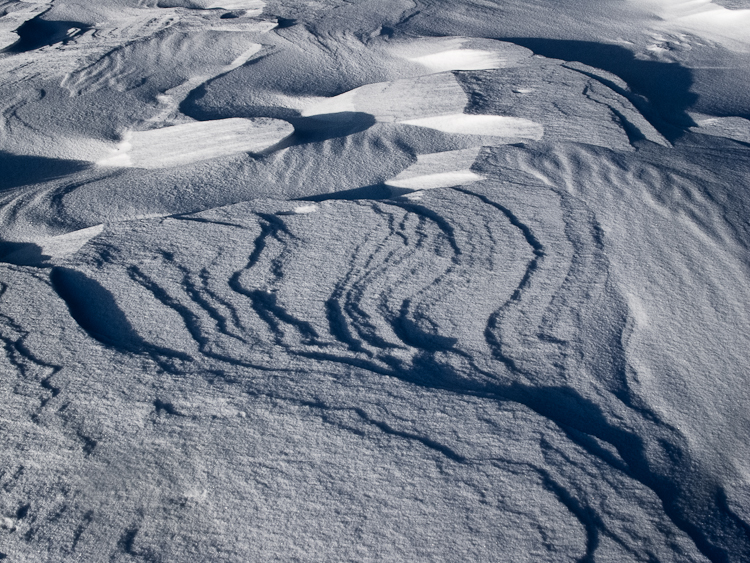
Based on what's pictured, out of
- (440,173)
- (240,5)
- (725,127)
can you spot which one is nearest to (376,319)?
(440,173)

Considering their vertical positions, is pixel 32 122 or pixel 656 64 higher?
pixel 656 64

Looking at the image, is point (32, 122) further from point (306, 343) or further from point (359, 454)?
point (359, 454)

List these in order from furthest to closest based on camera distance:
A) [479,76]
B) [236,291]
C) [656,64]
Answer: [656,64] → [479,76] → [236,291]

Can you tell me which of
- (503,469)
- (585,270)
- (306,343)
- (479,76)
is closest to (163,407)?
(306,343)

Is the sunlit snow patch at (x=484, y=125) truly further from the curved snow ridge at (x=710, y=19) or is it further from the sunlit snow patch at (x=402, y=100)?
the curved snow ridge at (x=710, y=19)

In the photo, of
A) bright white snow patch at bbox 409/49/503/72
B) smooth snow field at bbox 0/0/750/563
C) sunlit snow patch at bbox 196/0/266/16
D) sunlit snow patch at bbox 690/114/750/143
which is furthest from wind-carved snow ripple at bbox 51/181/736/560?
sunlit snow patch at bbox 196/0/266/16

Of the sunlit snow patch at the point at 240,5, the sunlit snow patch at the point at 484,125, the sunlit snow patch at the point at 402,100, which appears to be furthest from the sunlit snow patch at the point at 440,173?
the sunlit snow patch at the point at 240,5

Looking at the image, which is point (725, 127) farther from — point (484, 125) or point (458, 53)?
point (458, 53)
